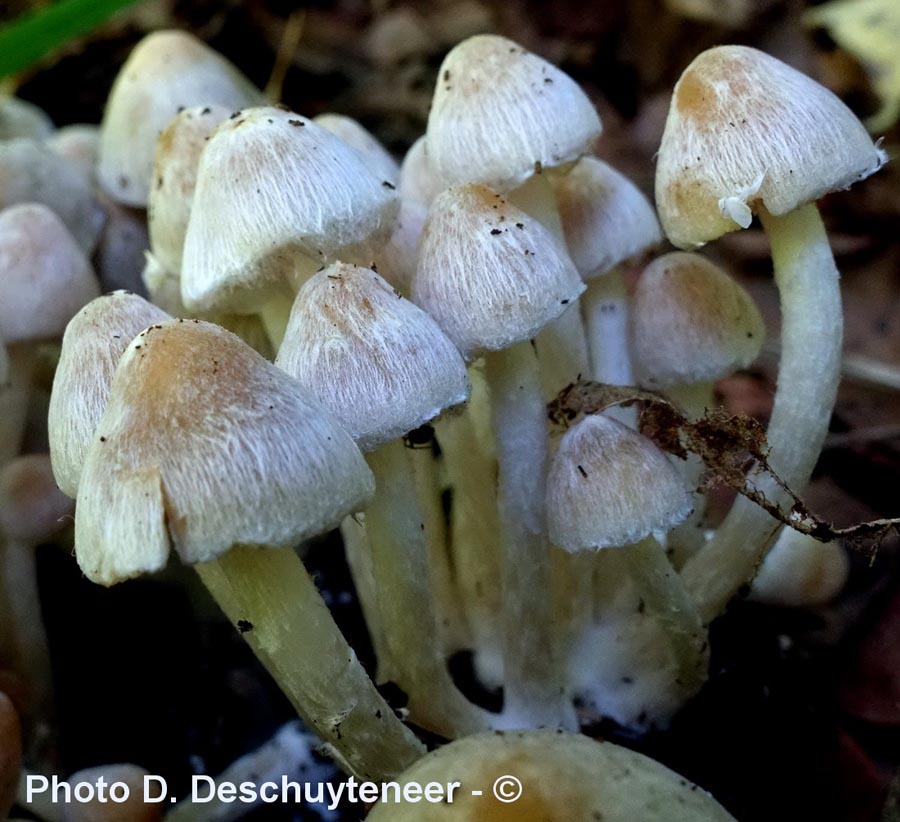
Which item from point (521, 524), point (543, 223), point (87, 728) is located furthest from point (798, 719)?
point (87, 728)

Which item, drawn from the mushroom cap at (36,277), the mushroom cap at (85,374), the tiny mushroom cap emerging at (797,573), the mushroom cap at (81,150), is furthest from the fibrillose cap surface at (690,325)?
the mushroom cap at (81,150)

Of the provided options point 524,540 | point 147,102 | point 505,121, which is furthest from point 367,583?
point 147,102

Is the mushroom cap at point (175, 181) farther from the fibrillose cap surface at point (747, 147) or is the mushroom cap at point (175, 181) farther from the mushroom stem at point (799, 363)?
the mushroom stem at point (799, 363)

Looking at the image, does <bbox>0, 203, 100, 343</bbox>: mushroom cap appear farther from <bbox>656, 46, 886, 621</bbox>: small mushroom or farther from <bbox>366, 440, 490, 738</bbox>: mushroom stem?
<bbox>656, 46, 886, 621</bbox>: small mushroom

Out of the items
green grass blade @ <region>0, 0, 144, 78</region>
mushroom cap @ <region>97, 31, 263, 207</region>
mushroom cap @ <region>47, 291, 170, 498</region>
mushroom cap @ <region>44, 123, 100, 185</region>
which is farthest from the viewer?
mushroom cap @ <region>44, 123, 100, 185</region>

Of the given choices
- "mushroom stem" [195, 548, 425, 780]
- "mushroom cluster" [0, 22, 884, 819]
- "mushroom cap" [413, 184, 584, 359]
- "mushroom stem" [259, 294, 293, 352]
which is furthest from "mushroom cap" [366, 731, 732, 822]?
"mushroom stem" [259, 294, 293, 352]

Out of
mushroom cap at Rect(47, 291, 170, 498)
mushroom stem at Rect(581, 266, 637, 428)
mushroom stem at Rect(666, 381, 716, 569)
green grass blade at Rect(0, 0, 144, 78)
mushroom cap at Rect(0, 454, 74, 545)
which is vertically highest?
green grass blade at Rect(0, 0, 144, 78)

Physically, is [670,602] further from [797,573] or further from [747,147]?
[747,147]
